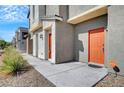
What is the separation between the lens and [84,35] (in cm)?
992

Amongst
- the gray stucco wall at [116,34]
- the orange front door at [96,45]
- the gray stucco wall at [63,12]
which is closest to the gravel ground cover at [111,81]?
the gray stucco wall at [116,34]

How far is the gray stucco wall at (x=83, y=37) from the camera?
355 inches

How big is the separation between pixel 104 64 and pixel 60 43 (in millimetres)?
3435

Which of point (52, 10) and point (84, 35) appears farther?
point (52, 10)

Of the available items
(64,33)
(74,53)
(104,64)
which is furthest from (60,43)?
(104,64)

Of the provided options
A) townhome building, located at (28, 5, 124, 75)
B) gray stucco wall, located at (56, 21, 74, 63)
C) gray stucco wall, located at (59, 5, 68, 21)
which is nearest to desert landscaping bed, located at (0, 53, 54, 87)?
townhome building, located at (28, 5, 124, 75)

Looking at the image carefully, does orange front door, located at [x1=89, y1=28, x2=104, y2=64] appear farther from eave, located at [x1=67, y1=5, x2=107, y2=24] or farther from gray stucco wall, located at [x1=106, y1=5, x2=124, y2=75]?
gray stucco wall, located at [x1=106, y1=5, x2=124, y2=75]

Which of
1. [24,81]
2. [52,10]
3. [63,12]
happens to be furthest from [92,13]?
[24,81]

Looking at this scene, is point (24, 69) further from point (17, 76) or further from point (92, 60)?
point (92, 60)

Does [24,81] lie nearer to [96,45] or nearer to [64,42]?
[64,42]

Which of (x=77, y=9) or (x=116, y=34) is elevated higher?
(x=77, y=9)

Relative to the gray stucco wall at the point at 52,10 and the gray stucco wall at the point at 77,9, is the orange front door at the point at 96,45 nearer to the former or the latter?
the gray stucco wall at the point at 77,9

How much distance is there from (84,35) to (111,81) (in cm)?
478

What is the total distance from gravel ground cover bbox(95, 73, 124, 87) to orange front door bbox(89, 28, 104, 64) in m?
2.49
